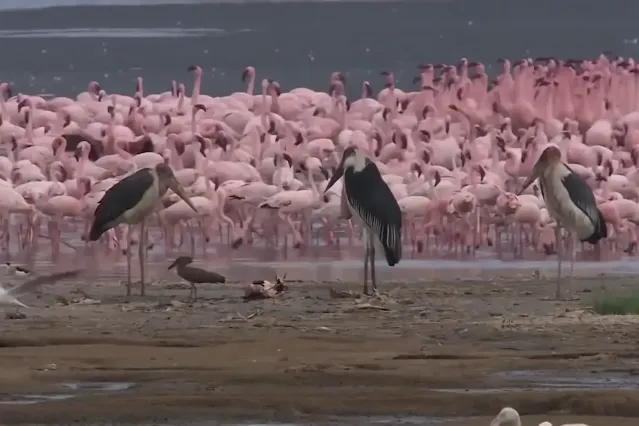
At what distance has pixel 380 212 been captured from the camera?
409 inches

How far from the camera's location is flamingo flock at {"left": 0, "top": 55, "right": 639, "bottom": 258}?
13383 mm

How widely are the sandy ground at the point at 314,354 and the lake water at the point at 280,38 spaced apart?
17.3 metres

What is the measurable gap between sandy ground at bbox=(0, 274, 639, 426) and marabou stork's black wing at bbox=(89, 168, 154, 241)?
0.40m

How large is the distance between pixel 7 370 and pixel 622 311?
10.0ft

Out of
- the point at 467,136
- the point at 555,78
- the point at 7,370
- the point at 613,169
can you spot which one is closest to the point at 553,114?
the point at 555,78

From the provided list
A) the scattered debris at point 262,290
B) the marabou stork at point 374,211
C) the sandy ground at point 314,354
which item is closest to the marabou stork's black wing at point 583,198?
the sandy ground at point 314,354

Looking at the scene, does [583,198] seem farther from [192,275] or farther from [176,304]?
[176,304]

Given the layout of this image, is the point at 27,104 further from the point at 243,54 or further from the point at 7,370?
the point at 7,370

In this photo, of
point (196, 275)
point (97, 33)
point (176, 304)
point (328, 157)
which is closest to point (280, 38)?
point (97, 33)

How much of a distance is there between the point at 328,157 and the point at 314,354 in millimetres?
8887

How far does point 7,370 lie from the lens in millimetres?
7457

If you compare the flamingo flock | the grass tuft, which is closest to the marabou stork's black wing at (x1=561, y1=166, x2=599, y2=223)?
the grass tuft

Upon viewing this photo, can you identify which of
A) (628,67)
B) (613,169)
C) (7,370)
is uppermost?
(628,67)

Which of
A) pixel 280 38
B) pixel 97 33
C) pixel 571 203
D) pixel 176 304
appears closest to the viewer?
pixel 176 304
